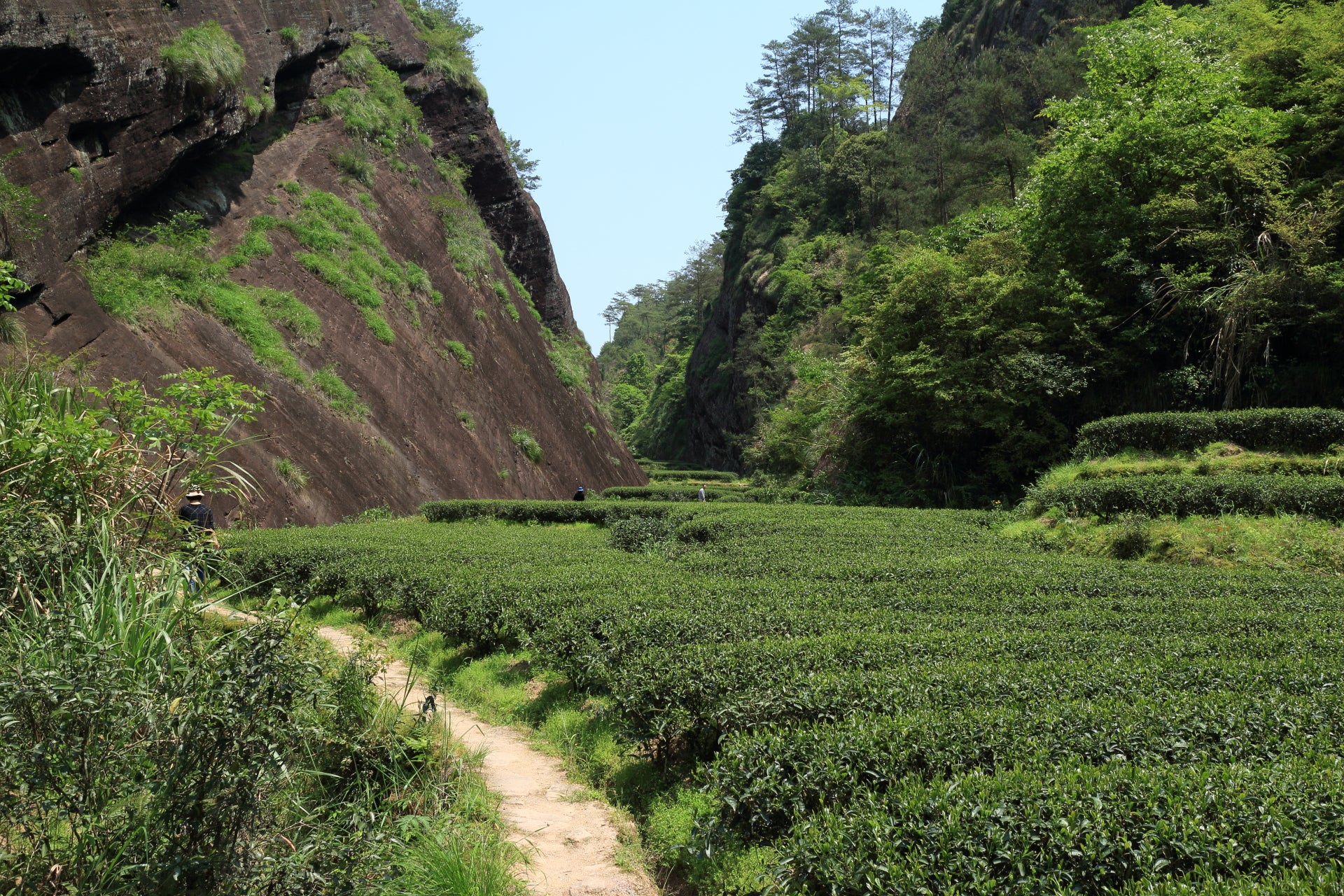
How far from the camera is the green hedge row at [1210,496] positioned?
10.1m

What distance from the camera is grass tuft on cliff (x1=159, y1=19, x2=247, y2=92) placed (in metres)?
17.5

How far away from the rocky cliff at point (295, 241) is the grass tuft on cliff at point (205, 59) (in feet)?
0.16

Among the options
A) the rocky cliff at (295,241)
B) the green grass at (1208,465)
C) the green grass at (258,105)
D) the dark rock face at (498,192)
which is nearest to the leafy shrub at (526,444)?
the rocky cliff at (295,241)

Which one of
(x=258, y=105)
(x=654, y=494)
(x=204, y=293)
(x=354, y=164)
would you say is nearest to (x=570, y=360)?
(x=654, y=494)

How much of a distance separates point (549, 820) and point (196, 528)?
3.07 m

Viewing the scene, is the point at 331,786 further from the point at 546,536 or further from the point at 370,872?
the point at 546,536

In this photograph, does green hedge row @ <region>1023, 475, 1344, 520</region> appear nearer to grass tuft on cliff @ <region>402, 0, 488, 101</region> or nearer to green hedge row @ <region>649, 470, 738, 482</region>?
grass tuft on cliff @ <region>402, 0, 488, 101</region>

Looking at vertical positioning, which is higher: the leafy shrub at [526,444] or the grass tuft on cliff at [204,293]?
the grass tuft on cliff at [204,293]

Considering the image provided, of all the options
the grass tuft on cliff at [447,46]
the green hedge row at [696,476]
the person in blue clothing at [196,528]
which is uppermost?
the grass tuft on cliff at [447,46]

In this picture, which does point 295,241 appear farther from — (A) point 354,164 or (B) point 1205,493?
(B) point 1205,493

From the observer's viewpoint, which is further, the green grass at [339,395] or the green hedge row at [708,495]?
the green hedge row at [708,495]

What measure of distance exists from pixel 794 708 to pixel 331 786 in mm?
2557

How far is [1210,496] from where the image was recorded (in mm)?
10758

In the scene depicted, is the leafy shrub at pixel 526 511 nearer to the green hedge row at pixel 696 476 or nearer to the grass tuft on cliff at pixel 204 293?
the grass tuft on cliff at pixel 204 293
